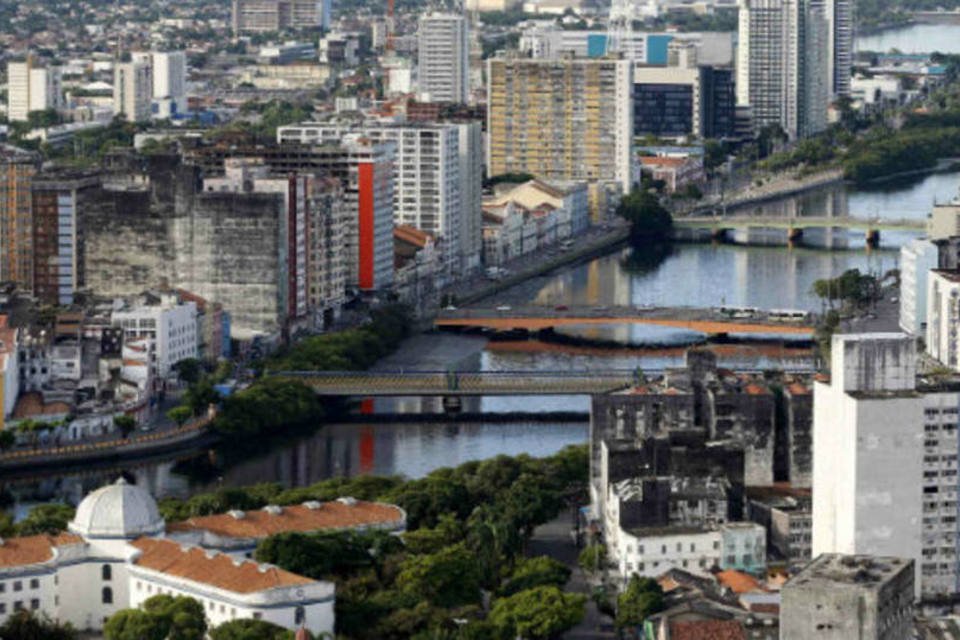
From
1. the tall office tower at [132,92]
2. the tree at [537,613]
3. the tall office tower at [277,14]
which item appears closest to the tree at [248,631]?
the tree at [537,613]

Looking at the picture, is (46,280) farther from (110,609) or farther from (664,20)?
(664,20)

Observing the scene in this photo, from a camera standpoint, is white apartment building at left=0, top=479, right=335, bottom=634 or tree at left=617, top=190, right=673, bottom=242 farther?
tree at left=617, top=190, right=673, bottom=242

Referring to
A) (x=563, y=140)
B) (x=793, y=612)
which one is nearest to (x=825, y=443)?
(x=793, y=612)

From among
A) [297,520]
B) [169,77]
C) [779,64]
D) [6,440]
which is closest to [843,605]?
[297,520]

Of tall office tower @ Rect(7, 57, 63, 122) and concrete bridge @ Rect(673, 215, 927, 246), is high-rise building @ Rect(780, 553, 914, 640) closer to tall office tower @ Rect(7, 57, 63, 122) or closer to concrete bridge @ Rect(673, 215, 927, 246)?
concrete bridge @ Rect(673, 215, 927, 246)

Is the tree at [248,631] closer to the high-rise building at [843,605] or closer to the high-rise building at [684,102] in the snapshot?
the high-rise building at [843,605]

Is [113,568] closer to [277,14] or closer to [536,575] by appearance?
Answer: [536,575]

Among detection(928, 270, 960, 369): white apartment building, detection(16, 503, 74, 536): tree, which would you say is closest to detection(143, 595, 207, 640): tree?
detection(16, 503, 74, 536): tree
